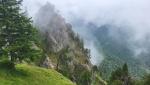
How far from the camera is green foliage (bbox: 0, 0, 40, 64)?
256ft

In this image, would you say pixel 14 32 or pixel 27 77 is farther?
pixel 14 32

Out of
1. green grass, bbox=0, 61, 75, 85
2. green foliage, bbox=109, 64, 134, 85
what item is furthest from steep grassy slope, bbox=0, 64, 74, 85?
green foliage, bbox=109, 64, 134, 85

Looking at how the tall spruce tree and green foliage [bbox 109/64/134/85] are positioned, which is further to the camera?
green foliage [bbox 109/64/134/85]

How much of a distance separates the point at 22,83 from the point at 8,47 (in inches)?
321

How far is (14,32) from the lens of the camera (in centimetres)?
7881

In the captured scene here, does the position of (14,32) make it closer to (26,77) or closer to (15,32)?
(15,32)

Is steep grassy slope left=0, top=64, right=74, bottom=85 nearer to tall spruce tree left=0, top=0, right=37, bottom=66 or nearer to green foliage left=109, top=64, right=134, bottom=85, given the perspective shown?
tall spruce tree left=0, top=0, right=37, bottom=66

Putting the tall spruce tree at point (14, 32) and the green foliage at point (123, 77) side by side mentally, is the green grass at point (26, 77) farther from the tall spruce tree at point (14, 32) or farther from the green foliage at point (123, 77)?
the green foliage at point (123, 77)

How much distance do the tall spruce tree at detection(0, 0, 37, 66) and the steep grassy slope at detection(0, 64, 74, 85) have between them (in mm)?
2927

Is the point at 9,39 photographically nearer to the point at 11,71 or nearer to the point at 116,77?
the point at 11,71

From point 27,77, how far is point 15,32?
9.58 metres

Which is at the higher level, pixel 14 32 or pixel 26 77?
pixel 14 32

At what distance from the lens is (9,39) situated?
79.0m

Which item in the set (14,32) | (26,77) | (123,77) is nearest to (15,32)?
(14,32)
